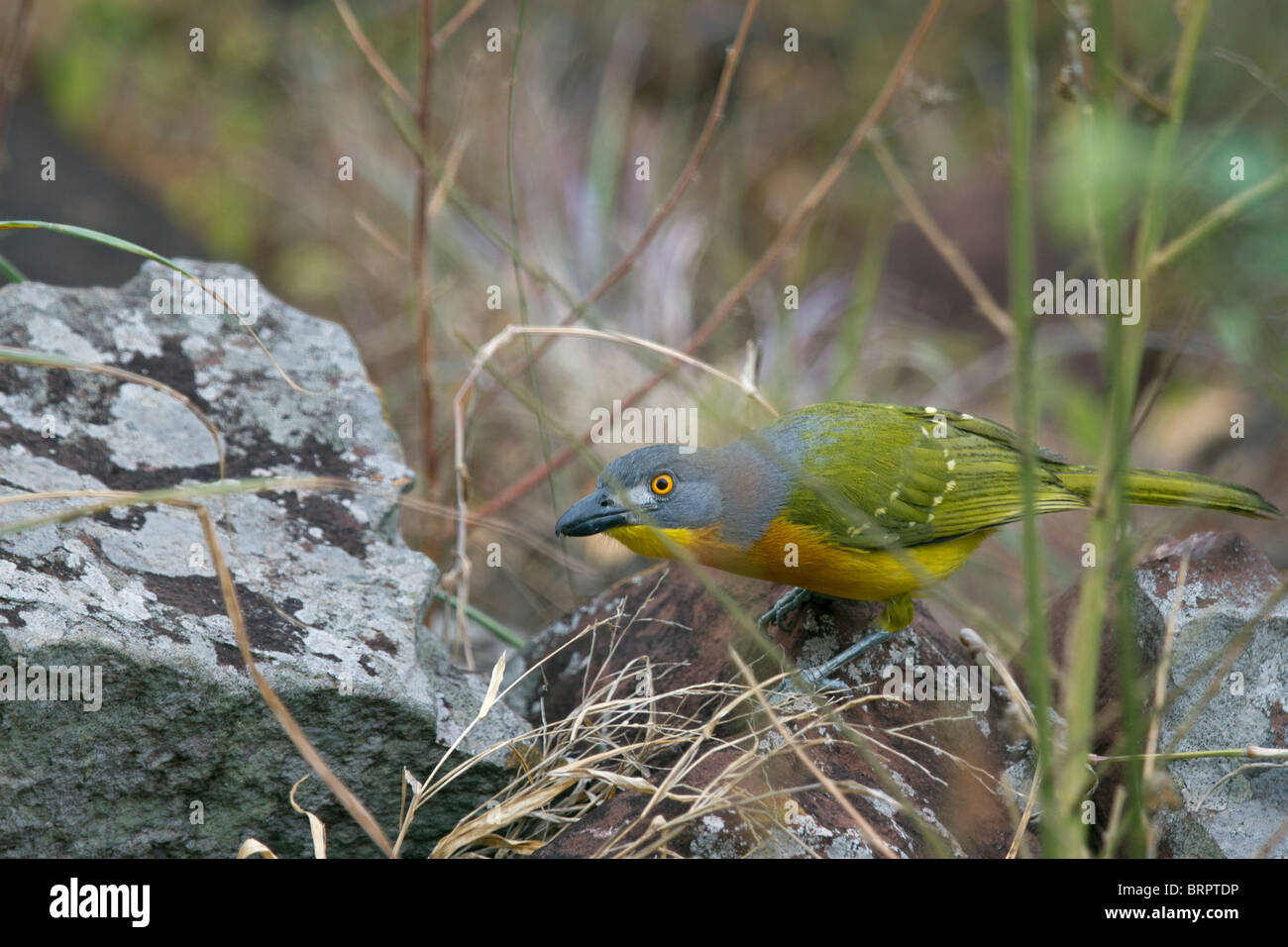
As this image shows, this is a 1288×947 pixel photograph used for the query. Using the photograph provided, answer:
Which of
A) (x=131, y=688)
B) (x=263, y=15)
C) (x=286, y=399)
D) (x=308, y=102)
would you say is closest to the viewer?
(x=131, y=688)

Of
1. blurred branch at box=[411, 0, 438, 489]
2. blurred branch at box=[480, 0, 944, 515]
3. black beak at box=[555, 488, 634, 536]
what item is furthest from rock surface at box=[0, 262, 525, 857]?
blurred branch at box=[480, 0, 944, 515]

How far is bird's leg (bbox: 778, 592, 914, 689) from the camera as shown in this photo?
3328mm

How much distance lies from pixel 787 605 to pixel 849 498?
0.45 metres

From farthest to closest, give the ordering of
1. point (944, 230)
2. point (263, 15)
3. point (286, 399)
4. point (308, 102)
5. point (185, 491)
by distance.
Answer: point (263, 15)
point (308, 102)
point (944, 230)
point (286, 399)
point (185, 491)

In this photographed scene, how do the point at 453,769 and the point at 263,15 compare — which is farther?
the point at 263,15

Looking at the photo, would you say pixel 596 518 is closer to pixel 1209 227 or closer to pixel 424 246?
pixel 424 246

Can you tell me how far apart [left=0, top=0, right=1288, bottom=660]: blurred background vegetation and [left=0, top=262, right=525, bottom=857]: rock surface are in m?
1.32

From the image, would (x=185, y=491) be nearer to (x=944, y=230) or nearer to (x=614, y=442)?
(x=614, y=442)

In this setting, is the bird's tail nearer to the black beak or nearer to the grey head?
the grey head

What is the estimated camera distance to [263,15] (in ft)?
29.1

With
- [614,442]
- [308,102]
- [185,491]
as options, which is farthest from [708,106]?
[185,491]

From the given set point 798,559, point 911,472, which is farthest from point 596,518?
point 911,472

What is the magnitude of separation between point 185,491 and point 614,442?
12.7 ft

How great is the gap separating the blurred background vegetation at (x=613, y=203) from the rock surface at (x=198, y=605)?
1.32 meters
